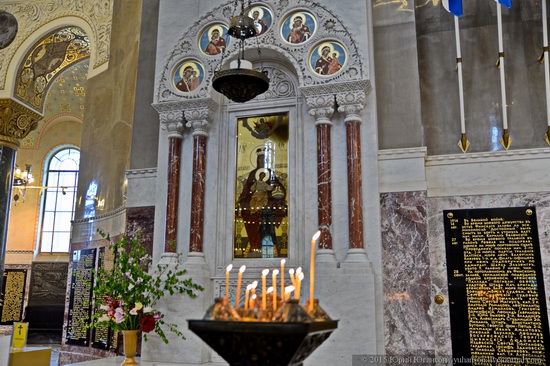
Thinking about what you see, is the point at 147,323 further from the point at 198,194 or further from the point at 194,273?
the point at 198,194

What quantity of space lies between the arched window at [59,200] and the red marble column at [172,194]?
10205 mm

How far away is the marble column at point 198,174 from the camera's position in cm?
723

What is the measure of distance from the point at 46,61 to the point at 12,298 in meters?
7.15

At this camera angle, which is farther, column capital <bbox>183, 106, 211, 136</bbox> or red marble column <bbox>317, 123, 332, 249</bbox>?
column capital <bbox>183, 106, 211, 136</bbox>

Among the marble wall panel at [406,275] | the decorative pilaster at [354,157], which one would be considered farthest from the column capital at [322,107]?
the marble wall panel at [406,275]

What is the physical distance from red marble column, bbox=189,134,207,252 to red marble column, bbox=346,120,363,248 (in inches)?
80.3

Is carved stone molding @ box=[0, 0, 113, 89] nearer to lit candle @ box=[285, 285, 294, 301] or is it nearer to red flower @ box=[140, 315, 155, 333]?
red flower @ box=[140, 315, 155, 333]

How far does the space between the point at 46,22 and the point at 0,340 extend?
8.28 metres

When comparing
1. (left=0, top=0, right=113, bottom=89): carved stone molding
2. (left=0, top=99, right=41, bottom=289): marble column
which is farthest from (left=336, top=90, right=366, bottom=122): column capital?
(left=0, top=99, right=41, bottom=289): marble column

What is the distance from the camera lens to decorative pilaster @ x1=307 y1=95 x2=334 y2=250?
6.75m

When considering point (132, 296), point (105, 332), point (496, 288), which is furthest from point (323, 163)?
point (105, 332)

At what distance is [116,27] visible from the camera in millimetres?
10891

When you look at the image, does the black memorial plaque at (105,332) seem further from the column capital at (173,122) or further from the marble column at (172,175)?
the column capital at (173,122)

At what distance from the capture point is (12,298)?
604 inches
